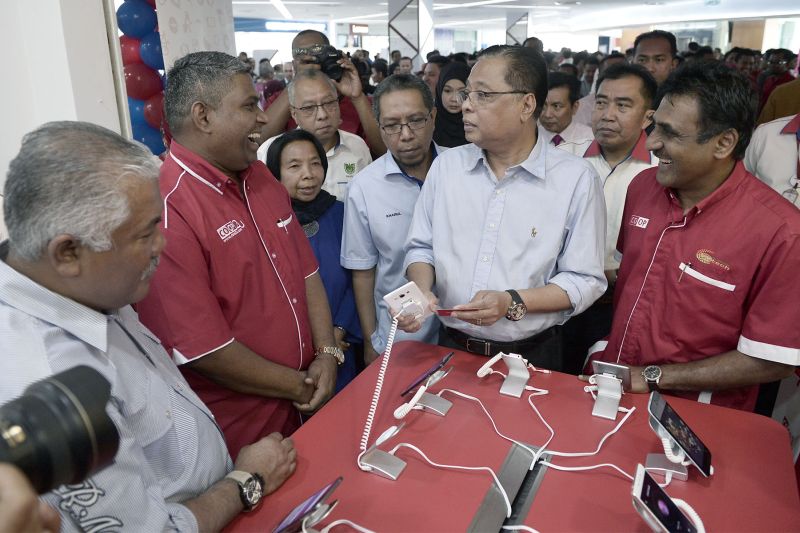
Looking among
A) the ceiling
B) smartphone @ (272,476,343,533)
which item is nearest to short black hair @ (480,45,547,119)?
smartphone @ (272,476,343,533)

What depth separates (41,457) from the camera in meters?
0.58

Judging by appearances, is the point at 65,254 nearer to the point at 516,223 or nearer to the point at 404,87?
the point at 516,223

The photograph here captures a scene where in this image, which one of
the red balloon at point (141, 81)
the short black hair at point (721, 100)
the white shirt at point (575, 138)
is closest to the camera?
the short black hair at point (721, 100)

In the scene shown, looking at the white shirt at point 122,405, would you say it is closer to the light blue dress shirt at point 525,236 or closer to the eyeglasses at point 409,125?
the light blue dress shirt at point 525,236

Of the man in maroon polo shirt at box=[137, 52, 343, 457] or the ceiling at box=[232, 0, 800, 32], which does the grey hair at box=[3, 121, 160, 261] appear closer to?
the man in maroon polo shirt at box=[137, 52, 343, 457]

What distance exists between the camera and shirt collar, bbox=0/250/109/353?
915mm

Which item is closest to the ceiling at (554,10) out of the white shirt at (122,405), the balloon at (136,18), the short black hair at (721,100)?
the balloon at (136,18)

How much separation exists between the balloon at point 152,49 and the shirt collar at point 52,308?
284 cm

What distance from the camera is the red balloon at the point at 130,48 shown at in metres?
3.40

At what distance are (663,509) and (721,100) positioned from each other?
4.05ft

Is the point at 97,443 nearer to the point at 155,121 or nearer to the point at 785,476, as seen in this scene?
the point at 785,476

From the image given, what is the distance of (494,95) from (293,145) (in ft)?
3.05

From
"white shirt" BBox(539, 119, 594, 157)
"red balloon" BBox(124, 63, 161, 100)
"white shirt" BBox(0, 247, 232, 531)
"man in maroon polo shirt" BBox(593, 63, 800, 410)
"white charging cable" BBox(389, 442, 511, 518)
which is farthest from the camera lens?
"red balloon" BBox(124, 63, 161, 100)

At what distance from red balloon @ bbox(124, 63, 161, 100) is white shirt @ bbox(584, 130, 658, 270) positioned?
2739 millimetres
